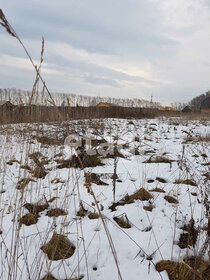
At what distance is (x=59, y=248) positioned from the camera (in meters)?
1.69

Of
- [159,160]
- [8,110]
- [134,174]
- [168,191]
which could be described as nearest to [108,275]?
[168,191]

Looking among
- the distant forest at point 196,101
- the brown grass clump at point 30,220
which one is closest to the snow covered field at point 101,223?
the brown grass clump at point 30,220

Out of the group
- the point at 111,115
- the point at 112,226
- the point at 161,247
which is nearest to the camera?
the point at 161,247

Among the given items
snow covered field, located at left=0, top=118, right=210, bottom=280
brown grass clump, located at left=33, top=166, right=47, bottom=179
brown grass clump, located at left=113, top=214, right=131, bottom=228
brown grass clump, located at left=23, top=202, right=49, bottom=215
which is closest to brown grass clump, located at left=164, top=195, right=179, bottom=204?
snow covered field, located at left=0, top=118, right=210, bottom=280

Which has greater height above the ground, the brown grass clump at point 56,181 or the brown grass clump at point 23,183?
the brown grass clump at point 23,183

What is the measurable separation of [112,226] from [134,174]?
1.34m

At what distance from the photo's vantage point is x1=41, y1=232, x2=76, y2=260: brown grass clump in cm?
164

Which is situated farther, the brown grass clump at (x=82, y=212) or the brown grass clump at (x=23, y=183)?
the brown grass clump at (x=82, y=212)

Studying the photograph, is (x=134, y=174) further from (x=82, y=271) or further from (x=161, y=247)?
(x=82, y=271)

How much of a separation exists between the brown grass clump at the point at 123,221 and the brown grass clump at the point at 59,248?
0.47m

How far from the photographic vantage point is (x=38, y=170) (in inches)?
122

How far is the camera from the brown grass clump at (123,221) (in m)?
1.97

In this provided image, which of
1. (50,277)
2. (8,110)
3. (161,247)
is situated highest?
(8,110)

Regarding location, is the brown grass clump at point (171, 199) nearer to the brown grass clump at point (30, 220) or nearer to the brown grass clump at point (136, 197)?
the brown grass clump at point (136, 197)
